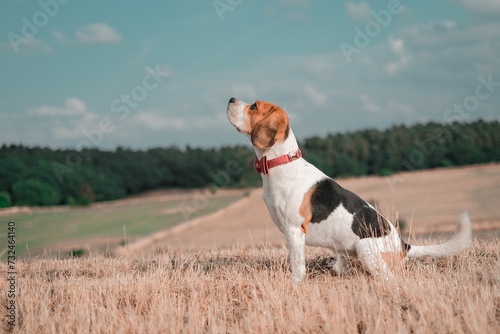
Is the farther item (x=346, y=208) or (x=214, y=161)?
(x=214, y=161)

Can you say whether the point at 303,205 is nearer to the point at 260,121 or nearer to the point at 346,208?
the point at 346,208

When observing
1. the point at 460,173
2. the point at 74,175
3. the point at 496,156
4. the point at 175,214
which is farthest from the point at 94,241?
the point at 496,156

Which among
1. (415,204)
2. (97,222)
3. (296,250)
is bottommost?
(415,204)

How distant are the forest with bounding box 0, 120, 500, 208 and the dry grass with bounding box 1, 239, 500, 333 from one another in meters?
38.7

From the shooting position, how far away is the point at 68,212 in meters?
44.6

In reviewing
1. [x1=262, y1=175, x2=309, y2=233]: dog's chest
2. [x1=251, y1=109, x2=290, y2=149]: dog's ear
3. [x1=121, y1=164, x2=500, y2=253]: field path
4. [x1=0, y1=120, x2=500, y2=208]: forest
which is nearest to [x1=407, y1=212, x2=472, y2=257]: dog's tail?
[x1=262, y1=175, x2=309, y2=233]: dog's chest

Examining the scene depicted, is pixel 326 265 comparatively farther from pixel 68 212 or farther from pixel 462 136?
pixel 462 136

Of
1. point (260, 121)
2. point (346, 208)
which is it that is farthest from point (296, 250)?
point (260, 121)

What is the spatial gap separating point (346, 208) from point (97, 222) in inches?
1514

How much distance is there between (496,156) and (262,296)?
60.1 meters

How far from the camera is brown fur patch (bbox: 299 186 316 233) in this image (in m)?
6.33

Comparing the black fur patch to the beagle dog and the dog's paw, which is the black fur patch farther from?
the dog's paw

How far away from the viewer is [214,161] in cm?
7912

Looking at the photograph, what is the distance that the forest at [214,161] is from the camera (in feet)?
165
